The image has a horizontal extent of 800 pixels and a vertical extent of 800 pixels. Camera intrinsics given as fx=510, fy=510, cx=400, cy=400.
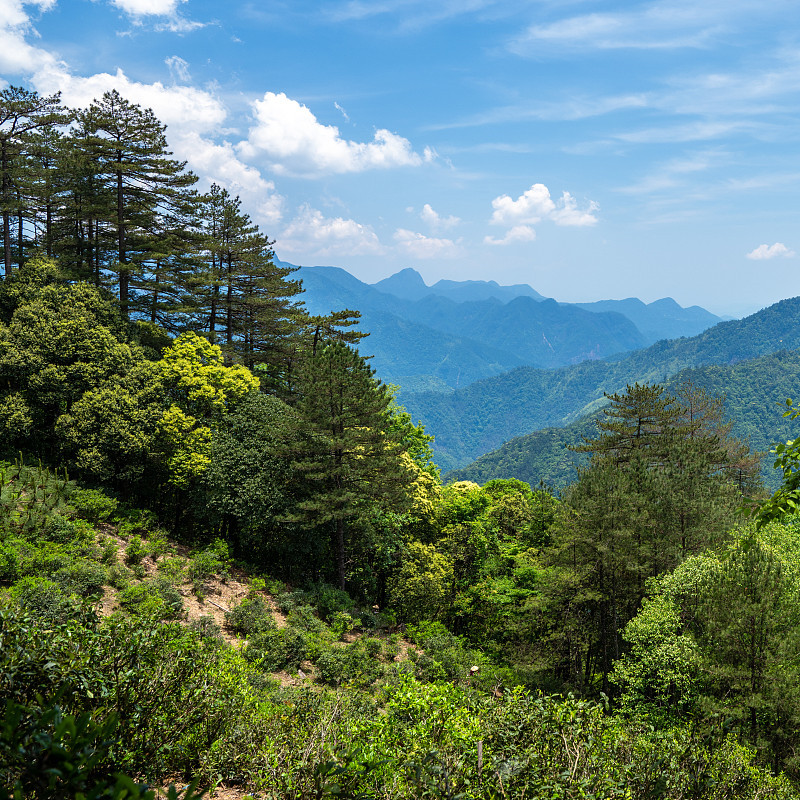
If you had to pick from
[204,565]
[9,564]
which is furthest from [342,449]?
[9,564]

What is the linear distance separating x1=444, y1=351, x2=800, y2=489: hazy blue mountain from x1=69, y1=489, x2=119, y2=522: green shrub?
14941cm

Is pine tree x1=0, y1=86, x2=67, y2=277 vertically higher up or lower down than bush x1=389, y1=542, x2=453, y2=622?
higher up

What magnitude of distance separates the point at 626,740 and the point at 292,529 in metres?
17.6

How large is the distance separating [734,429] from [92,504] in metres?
195

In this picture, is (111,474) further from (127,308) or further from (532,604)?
(532,604)

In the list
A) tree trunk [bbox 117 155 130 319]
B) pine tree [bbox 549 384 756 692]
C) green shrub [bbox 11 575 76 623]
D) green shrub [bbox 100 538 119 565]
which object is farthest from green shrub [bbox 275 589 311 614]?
tree trunk [bbox 117 155 130 319]

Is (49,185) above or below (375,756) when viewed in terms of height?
above

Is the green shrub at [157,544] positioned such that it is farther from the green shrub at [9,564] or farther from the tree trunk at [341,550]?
the tree trunk at [341,550]

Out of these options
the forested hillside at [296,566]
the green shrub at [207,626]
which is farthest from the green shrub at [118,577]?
the green shrub at [207,626]

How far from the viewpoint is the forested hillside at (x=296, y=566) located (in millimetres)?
4816

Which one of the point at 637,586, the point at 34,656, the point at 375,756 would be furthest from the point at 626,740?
the point at 637,586

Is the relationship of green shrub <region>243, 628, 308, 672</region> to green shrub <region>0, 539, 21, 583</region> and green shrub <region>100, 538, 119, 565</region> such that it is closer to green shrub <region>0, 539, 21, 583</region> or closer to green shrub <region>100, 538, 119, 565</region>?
green shrub <region>100, 538, 119, 565</region>

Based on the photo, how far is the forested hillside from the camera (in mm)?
4816

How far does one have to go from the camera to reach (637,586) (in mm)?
20500
